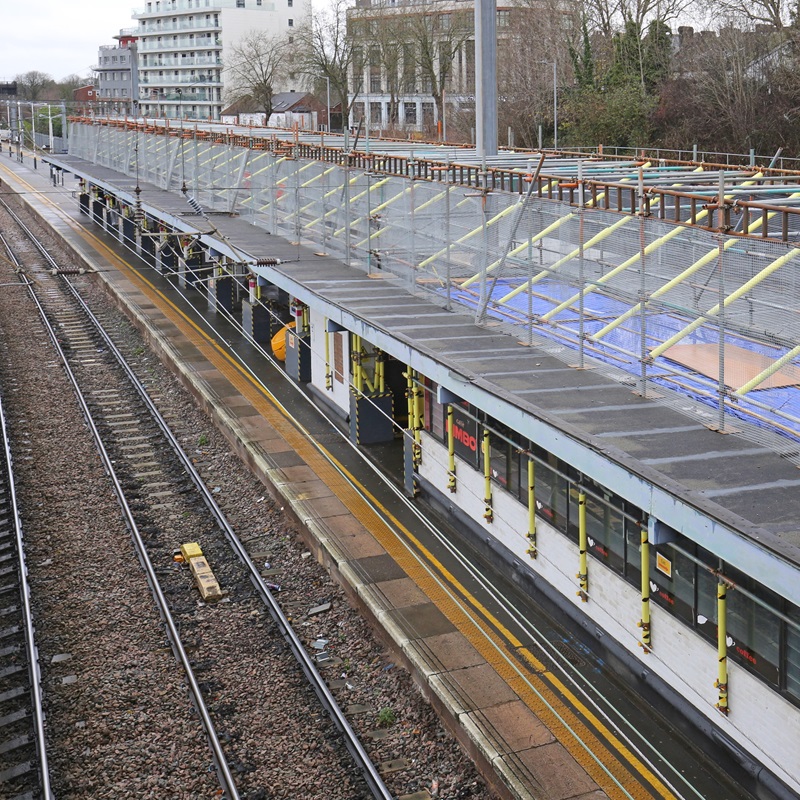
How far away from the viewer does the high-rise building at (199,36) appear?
341ft

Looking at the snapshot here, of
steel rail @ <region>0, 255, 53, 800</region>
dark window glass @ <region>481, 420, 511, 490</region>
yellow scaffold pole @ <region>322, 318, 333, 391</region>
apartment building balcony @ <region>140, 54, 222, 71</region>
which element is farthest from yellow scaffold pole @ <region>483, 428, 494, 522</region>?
apartment building balcony @ <region>140, 54, 222, 71</region>

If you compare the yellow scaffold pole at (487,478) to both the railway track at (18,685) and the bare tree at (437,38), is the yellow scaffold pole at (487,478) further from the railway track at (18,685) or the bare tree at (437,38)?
the bare tree at (437,38)

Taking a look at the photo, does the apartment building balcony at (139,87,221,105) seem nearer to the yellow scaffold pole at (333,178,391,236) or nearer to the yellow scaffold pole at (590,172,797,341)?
the yellow scaffold pole at (333,178,391,236)

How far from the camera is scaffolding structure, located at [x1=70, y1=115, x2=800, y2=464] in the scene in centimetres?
1098

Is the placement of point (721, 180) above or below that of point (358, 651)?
above

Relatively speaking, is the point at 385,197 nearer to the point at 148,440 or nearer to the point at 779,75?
the point at 148,440

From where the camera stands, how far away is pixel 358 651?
12.9 metres

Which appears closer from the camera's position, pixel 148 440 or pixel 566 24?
pixel 148 440

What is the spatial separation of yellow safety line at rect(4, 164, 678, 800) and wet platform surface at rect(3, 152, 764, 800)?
0.06 feet

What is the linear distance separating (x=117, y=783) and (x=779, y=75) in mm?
32353

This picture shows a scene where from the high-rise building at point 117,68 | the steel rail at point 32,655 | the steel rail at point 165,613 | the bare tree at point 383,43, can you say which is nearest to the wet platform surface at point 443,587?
the steel rail at point 165,613

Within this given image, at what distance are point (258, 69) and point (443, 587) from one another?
85.1 metres

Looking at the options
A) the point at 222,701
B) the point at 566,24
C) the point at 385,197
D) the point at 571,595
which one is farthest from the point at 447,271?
the point at 566,24

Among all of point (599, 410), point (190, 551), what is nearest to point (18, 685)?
point (190, 551)
